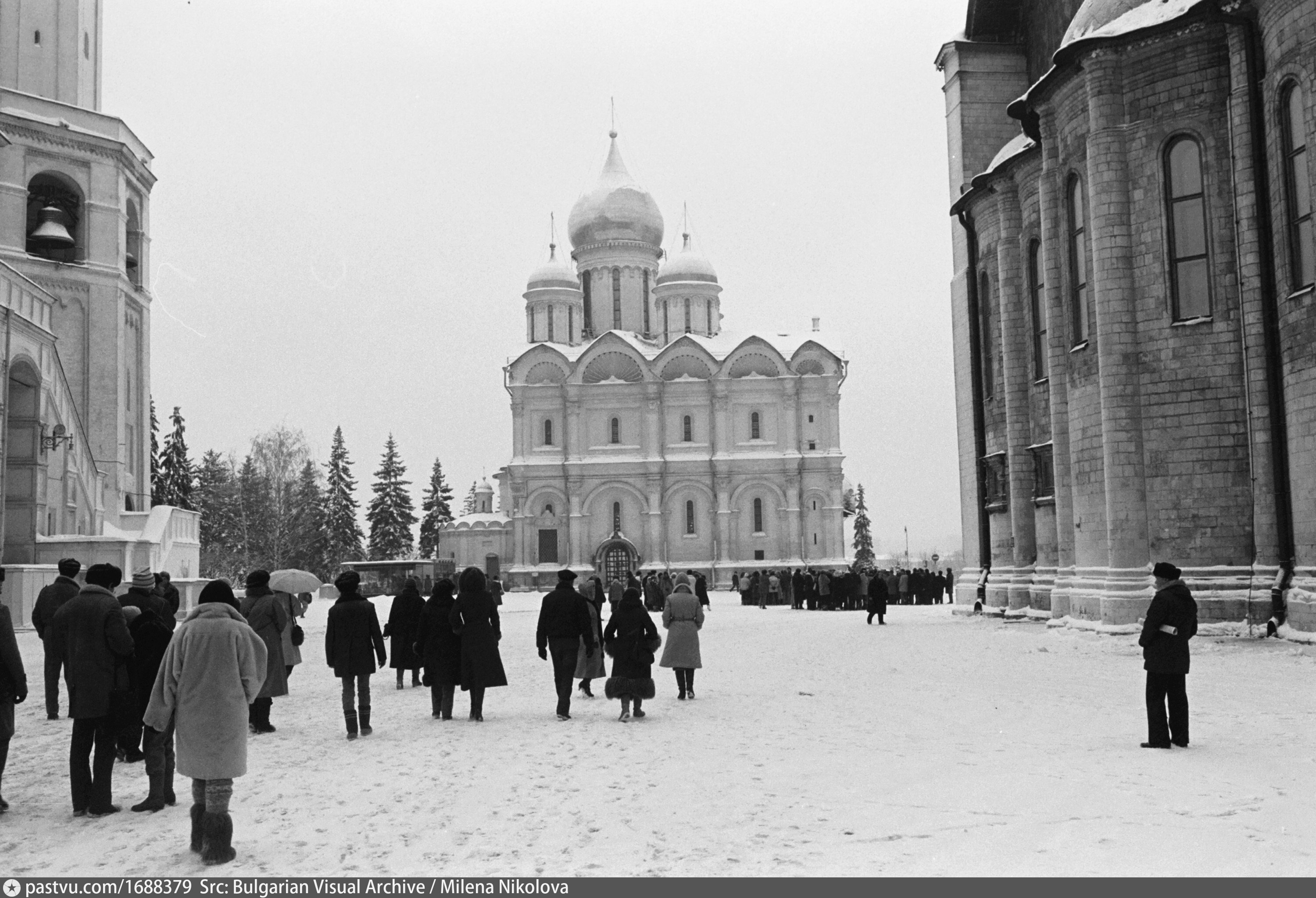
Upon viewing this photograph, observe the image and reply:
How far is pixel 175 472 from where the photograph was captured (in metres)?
59.0

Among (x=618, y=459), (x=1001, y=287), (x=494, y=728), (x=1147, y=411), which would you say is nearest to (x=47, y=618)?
(x=494, y=728)

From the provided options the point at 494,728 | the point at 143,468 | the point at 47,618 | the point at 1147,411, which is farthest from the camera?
the point at 143,468

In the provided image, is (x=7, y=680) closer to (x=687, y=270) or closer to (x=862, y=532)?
(x=687, y=270)

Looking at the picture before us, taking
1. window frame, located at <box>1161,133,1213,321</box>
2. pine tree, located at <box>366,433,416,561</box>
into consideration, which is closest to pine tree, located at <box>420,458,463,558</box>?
pine tree, located at <box>366,433,416,561</box>

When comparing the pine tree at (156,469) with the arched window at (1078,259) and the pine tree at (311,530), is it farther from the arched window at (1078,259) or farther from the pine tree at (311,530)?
the arched window at (1078,259)

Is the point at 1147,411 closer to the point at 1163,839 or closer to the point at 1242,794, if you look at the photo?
the point at 1242,794

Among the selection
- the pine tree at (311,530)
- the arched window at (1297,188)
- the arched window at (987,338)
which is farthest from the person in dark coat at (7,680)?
the pine tree at (311,530)

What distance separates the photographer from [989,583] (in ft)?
85.9

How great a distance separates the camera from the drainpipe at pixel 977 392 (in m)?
27.6

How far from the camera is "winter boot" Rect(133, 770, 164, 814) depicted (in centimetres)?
753

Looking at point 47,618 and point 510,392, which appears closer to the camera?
point 47,618

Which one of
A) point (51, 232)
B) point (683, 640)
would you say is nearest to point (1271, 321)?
point (683, 640)

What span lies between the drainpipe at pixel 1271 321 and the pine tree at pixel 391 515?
58283mm

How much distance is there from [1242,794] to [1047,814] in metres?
1.28
